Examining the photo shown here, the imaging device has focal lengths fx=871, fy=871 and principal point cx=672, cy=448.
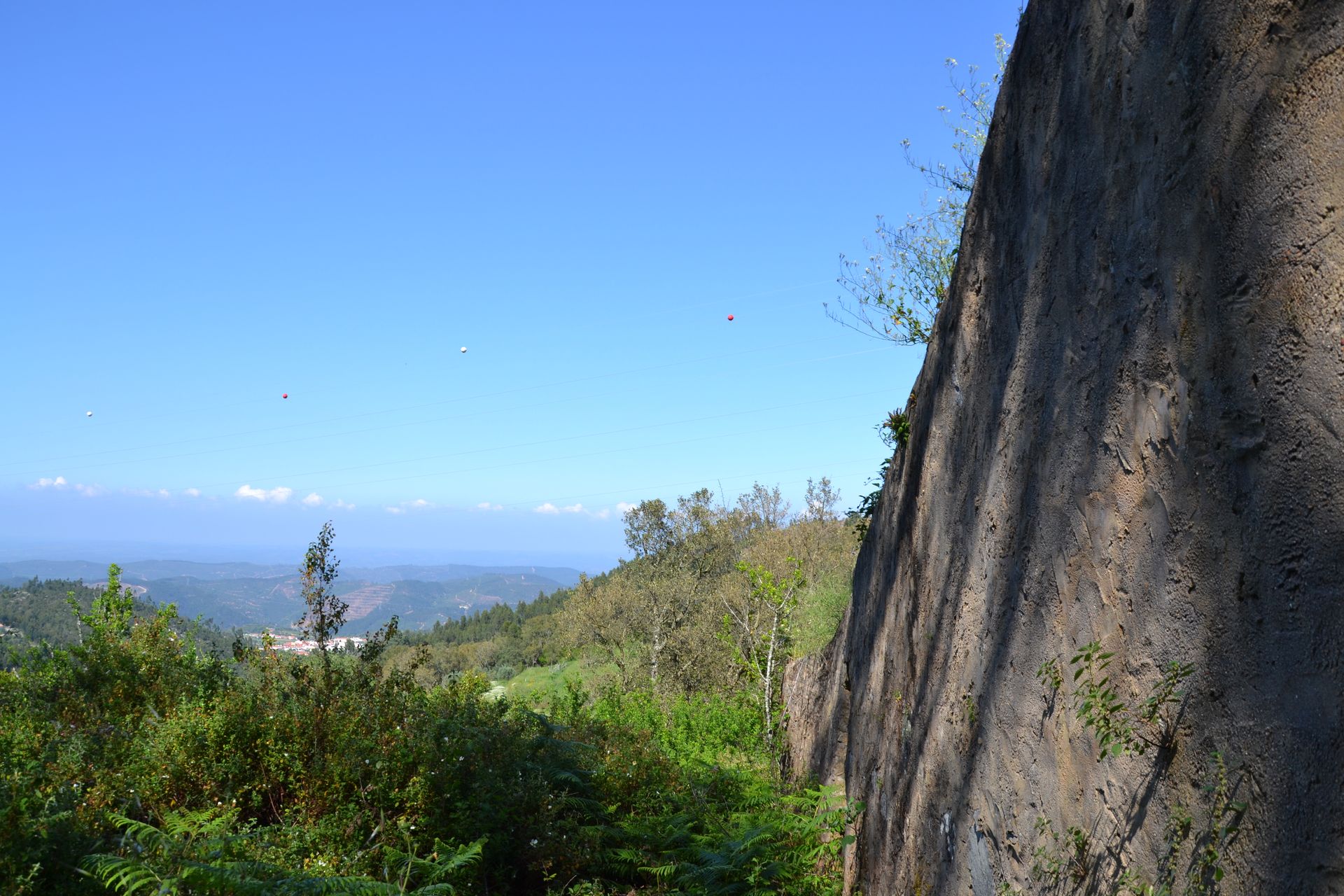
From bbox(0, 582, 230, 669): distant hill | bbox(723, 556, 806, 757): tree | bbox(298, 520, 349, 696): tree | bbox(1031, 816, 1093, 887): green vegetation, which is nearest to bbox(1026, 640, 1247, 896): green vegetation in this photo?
bbox(1031, 816, 1093, 887): green vegetation

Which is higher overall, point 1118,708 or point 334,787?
point 1118,708

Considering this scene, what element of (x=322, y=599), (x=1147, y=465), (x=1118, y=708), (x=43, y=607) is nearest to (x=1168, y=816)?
(x=1118, y=708)

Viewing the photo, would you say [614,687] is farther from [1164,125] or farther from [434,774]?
[1164,125]

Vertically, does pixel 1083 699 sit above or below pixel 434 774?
above

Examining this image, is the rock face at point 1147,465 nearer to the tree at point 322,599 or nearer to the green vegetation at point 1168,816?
the green vegetation at point 1168,816

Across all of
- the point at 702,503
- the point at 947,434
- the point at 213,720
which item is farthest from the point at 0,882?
the point at 702,503

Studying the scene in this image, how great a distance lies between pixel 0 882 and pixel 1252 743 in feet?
17.0

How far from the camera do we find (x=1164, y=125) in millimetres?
3137

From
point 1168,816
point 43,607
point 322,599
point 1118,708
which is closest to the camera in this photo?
point 1168,816

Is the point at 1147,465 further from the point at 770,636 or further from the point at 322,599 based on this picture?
the point at 770,636

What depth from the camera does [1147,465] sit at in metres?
3.13

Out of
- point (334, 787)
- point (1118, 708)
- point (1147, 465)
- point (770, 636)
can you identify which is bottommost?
point (334, 787)

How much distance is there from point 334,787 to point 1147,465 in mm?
6849

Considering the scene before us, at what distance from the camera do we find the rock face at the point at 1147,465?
7.63ft
